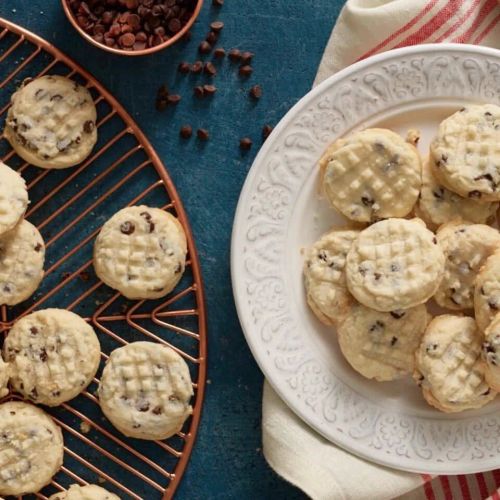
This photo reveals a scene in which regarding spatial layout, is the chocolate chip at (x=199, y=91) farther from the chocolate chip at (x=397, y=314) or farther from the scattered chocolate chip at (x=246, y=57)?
the chocolate chip at (x=397, y=314)

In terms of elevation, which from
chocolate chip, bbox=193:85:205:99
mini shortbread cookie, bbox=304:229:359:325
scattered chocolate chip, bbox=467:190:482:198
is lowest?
mini shortbread cookie, bbox=304:229:359:325

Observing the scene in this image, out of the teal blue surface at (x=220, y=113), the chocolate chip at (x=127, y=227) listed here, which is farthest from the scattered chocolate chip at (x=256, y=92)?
the chocolate chip at (x=127, y=227)

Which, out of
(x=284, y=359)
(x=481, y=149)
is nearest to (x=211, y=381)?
(x=284, y=359)

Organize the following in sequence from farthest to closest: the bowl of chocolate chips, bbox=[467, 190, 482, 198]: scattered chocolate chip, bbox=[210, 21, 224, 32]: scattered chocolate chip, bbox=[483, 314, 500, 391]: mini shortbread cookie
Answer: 1. bbox=[210, 21, 224, 32]: scattered chocolate chip
2. the bowl of chocolate chips
3. bbox=[467, 190, 482, 198]: scattered chocolate chip
4. bbox=[483, 314, 500, 391]: mini shortbread cookie

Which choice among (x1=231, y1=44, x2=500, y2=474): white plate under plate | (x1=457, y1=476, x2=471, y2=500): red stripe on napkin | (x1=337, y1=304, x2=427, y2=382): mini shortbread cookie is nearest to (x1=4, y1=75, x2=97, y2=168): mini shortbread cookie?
(x1=231, y1=44, x2=500, y2=474): white plate under plate

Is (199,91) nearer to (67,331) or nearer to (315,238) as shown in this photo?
(315,238)

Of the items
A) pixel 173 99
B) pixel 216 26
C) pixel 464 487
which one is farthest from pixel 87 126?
pixel 464 487

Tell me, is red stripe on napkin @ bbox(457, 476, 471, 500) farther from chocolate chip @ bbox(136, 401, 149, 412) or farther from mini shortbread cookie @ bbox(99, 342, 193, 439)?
chocolate chip @ bbox(136, 401, 149, 412)
